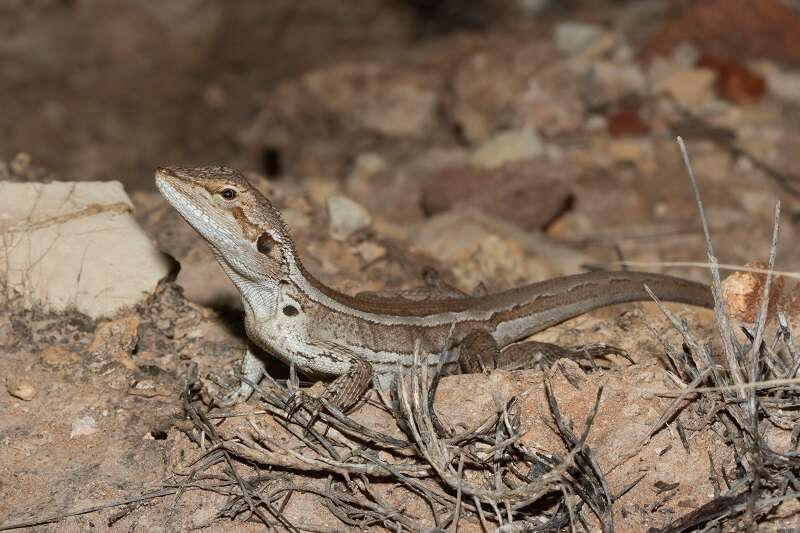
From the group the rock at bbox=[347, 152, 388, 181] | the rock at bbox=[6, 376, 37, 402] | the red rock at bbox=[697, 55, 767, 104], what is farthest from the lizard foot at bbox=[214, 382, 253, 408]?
the red rock at bbox=[697, 55, 767, 104]

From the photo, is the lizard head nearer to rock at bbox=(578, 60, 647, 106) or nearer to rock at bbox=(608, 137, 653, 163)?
rock at bbox=(608, 137, 653, 163)

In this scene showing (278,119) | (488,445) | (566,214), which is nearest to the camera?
(488,445)

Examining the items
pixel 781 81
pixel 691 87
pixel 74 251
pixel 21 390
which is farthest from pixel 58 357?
pixel 781 81

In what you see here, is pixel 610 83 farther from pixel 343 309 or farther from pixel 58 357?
pixel 58 357

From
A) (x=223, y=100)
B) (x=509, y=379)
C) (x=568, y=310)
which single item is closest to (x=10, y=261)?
(x=509, y=379)

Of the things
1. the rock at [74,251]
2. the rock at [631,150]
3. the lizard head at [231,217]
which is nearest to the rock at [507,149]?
the rock at [631,150]

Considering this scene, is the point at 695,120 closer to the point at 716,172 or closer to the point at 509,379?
the point at 716,172
